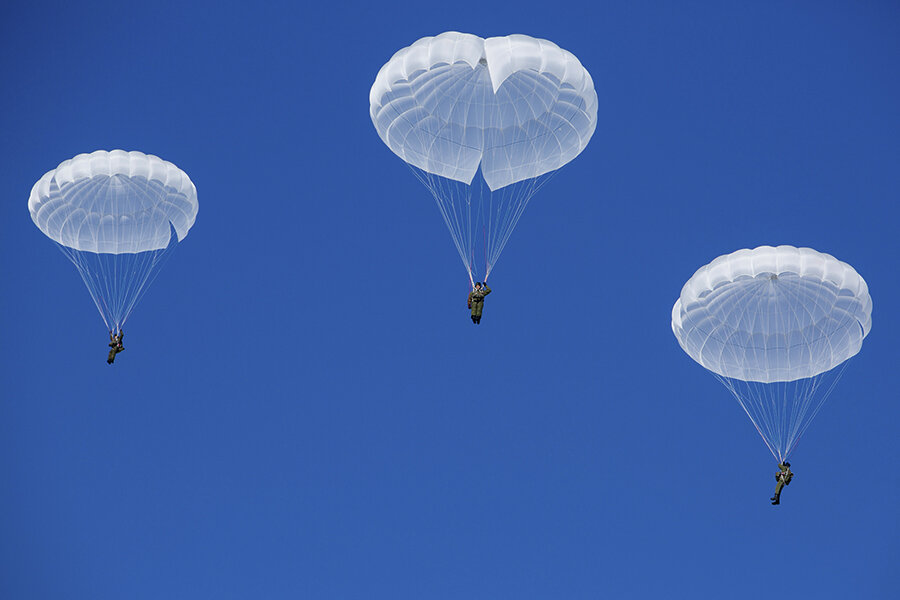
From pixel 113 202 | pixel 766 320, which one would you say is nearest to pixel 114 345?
pixel 113 202

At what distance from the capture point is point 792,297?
2730cm

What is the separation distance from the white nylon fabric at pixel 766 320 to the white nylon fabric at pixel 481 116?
15.8ft

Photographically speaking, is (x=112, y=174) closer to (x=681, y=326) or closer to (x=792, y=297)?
(x=681, y=326)

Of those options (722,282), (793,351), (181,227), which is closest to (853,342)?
(793,351)

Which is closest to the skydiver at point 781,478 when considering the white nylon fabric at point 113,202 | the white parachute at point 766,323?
the white parachute at point 766,323

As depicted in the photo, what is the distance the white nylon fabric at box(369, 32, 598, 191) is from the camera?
24859 millimetres

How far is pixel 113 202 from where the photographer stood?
3012 cm

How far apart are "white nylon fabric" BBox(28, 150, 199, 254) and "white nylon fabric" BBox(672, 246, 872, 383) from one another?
13.5 metres

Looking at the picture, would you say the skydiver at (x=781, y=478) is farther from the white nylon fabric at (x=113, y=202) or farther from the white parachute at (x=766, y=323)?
the white nylon fabric at (x=113, y=202)

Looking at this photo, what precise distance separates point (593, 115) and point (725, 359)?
22.9 feet

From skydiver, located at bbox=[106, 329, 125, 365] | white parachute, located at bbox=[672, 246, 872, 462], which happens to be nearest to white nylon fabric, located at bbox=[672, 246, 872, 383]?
white parachute, located at bbox=[672, 246, 872, 462]

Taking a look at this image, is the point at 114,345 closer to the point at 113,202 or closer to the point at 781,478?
the point at 113,202

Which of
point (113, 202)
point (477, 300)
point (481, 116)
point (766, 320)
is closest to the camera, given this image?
point (477, 300)

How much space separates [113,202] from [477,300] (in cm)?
1103
